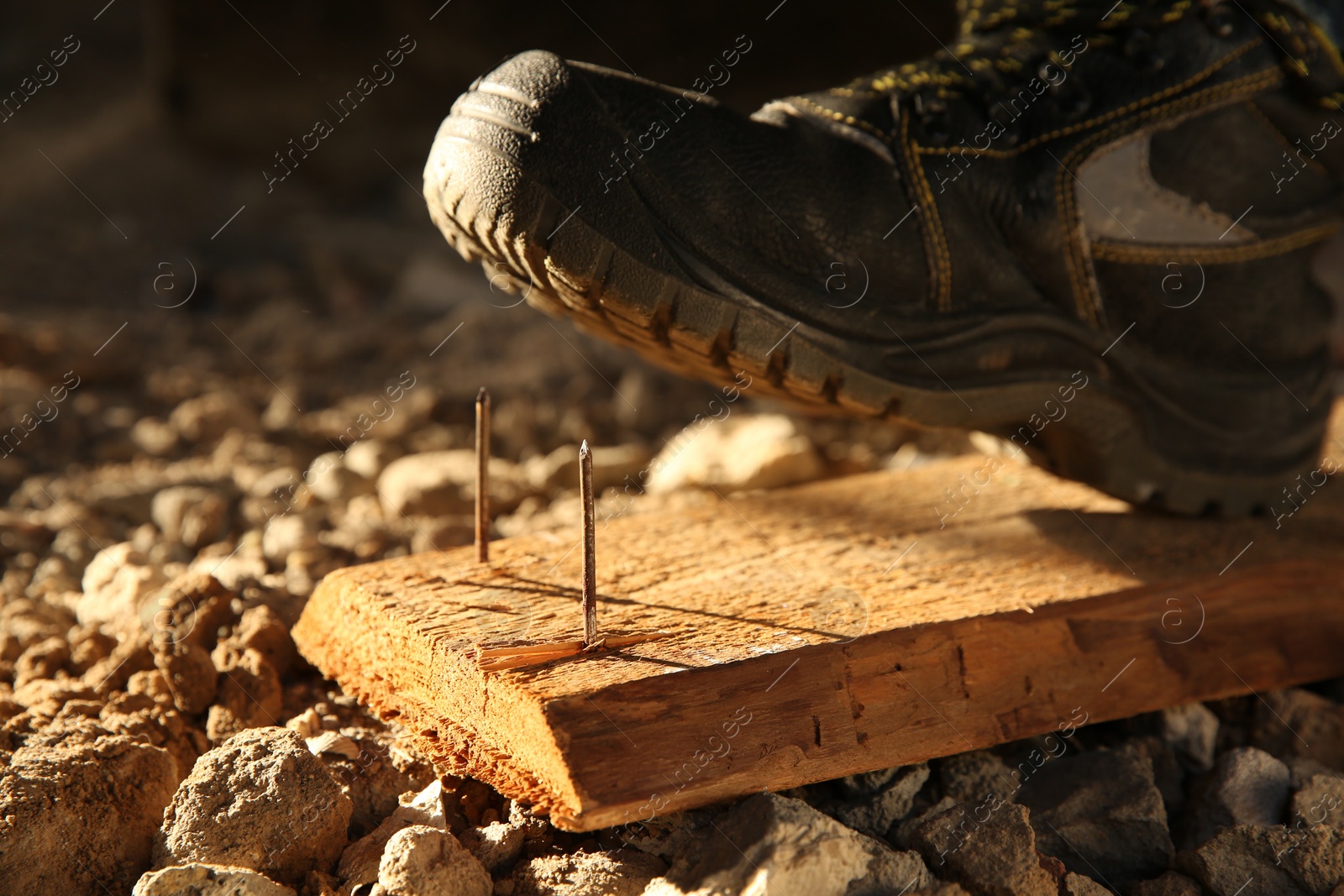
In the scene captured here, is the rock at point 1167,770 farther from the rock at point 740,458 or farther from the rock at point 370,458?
the rock at point 370,458

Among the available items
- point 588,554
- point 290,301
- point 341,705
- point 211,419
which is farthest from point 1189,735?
point 290,301

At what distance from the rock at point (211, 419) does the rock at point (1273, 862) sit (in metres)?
1.80

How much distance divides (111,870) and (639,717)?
19.5 inches

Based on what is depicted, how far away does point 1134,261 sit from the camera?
137 cm

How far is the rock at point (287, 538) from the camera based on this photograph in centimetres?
157

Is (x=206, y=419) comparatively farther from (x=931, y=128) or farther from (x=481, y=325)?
(x=931, y=128)

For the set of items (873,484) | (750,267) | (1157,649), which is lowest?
(1157,649)

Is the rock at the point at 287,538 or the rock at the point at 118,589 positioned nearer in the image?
the rock at the point at 118,589

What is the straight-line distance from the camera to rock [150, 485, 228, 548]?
1.70 m

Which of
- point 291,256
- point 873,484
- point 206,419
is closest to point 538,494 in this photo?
point 873,484

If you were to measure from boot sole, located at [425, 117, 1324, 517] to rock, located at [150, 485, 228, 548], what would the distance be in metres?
0.75

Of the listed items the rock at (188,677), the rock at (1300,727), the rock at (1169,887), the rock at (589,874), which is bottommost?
the rock at (1300,727)

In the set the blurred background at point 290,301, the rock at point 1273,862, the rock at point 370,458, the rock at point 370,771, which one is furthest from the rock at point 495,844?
the rock at point 370,458

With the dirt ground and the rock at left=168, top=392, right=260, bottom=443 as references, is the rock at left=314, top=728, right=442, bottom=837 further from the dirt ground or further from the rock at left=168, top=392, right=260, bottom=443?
the rock at left=168, top=392, right=260, bottom=443
